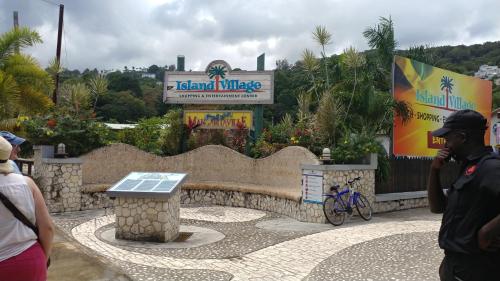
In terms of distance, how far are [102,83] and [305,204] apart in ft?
28.5

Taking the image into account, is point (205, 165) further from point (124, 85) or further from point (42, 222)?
point (124, 85)

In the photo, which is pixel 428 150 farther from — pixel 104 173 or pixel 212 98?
pixel 104 173

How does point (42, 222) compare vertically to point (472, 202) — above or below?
below

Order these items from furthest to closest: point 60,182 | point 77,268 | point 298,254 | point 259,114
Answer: point 259,114 → point 60,182 → point 298,254 → point 77,268

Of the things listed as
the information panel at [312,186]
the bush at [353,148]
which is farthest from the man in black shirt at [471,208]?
the bush at [353,148]

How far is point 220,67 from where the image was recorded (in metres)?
15.7

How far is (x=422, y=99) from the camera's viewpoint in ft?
51.8

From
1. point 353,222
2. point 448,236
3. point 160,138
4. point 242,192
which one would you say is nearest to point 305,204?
point 353,222

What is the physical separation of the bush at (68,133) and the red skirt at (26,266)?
9.97 m


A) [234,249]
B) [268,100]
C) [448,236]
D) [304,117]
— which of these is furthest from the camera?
[268,100]

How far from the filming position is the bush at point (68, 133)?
12367mm

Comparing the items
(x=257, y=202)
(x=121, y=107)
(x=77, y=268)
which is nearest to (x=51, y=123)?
(x=257, y=202)

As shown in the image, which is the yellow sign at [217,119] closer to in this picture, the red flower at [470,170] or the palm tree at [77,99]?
the palm tree at [77,99]

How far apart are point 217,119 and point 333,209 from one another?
21.7ft
